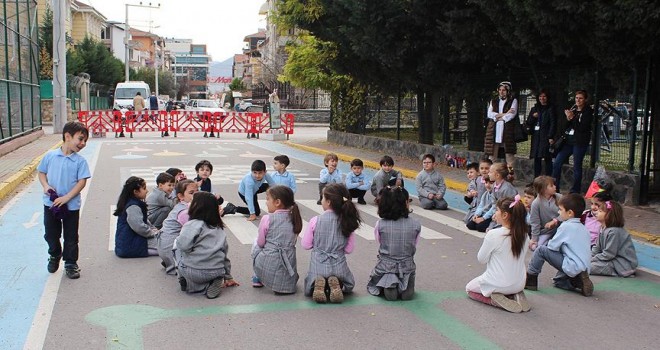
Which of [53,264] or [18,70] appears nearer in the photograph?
[53,264]

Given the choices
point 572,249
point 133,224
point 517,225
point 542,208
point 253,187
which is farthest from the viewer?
point 253,187

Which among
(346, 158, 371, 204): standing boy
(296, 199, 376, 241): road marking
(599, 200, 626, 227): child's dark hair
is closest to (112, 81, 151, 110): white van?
(296, 199, 376, 241): road marking

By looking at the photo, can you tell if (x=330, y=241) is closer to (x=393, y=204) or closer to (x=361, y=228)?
(x=393, y=204)

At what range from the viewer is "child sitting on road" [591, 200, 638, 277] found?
7.02 metres

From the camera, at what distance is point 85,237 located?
870 cm

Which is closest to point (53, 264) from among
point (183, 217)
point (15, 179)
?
point (183, 217)

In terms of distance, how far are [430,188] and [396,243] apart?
18.7 feet

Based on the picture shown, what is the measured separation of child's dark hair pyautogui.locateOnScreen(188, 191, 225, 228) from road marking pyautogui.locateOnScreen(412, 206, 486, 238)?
4.42 meters

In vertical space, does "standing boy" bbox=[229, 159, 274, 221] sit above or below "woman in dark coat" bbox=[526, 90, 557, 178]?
below

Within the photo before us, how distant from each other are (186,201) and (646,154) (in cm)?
810

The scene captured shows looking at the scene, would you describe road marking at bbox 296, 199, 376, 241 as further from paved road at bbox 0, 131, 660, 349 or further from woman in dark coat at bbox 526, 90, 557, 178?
woman in dark coat at bbox 526, 90, 557, 178

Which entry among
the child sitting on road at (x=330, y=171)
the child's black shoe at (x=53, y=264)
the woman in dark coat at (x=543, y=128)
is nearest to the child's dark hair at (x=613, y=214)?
the child sitting on road at (x=330, y=171)

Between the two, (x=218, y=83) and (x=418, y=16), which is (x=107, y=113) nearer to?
(x=418, y=16)

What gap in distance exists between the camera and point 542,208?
303 inches
